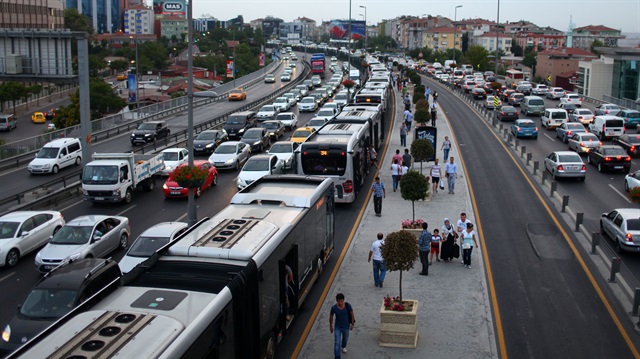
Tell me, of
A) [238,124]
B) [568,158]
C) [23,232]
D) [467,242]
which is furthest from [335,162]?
[238,124]

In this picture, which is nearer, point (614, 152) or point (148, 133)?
point (614, 152)

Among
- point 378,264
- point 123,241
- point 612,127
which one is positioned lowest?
point 123,241

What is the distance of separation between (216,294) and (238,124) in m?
36.6

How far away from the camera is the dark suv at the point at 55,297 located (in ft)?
45.1

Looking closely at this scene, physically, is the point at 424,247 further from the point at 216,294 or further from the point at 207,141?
the point at 207,141

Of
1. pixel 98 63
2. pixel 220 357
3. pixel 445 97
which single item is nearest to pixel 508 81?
pixel 445 97

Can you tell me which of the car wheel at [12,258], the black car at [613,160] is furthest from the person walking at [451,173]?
the car wheel at [12,258]

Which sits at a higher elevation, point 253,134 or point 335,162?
point 335,162

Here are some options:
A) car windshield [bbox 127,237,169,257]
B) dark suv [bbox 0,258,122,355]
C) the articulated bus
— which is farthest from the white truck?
the articulated bus

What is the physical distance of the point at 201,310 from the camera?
955 centimetres

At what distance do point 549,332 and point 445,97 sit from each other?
63593 mm

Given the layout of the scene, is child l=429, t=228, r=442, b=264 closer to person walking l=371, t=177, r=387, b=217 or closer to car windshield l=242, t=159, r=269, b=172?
person walking l=371, t=177, r=387, b=217

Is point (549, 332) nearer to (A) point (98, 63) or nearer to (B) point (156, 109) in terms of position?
(B) point (156, 109)

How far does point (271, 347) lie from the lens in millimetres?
12688
